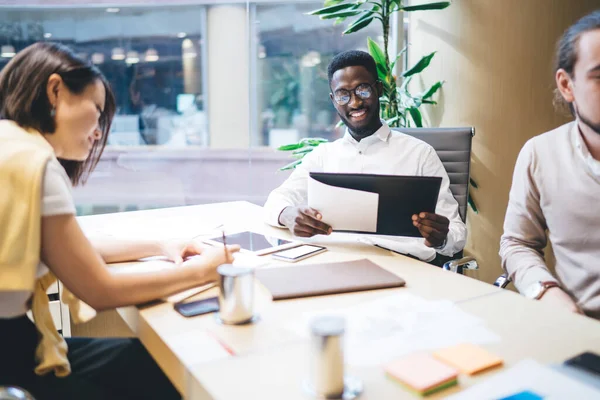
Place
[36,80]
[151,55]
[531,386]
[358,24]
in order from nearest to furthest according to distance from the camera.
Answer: [531,386] → [36,80] → [358,24] → [151,55]

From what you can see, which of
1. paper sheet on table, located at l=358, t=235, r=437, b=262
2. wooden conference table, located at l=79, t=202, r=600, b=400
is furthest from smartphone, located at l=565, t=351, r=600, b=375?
paper sheet on table, located at l=358, t=235, r=437, b=262

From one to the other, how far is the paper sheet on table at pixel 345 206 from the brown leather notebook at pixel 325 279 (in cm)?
20

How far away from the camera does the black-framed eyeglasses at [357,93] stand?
2211mm

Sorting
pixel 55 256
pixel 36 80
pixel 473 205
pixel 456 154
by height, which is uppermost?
pixel 36 80

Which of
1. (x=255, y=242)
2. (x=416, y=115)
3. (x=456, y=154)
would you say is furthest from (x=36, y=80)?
(x=416, y=115)

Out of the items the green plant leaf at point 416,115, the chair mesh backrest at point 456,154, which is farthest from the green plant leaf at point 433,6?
the chair mesh backrest at point 456,154

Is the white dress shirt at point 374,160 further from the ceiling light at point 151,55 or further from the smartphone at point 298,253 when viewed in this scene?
the ceiling light at point 151,55

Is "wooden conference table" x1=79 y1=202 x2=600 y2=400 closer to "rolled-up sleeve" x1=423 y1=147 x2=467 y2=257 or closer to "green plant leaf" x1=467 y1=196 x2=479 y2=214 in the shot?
"rolled-up sleeve" x1=423 y1=147 x2=467 y2=257

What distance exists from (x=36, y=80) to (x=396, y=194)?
3.36ft

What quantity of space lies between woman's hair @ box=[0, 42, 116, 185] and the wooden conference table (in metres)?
0.51

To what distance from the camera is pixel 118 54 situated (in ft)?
16.9

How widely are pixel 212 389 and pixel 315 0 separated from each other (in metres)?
4.00

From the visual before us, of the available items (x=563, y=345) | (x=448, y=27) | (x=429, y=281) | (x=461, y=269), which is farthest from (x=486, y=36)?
(x=563, y=345)

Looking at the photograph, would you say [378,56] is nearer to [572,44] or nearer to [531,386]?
[572,44]
